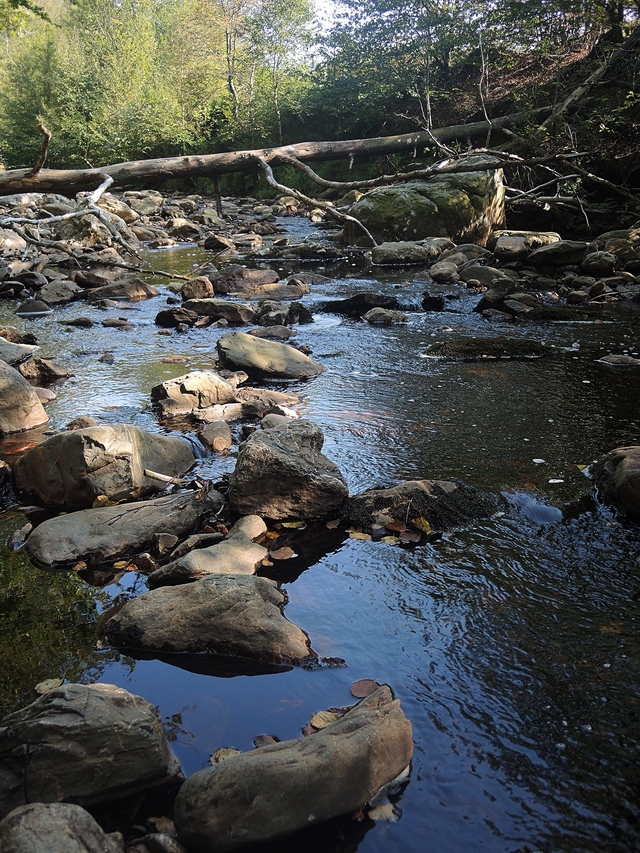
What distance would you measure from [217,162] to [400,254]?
18.1 feet

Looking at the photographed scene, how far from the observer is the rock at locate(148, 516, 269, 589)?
3078 millimetres

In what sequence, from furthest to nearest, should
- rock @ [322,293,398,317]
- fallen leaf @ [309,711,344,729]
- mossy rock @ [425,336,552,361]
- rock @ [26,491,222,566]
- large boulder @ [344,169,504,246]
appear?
1. large boulder @ [344,169,504,246]
2. rock @ [322,293,398,317]
3. mossy rock @ [425,336,552,361]
4. rock @ [26,491,222,566]
5. fallen leaf @ [309,711,344,729]

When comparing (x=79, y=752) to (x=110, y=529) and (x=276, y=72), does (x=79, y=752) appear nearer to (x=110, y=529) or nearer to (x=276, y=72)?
(x=110, y=529)

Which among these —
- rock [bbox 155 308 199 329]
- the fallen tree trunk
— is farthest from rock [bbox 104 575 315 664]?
the fallen tree trunk

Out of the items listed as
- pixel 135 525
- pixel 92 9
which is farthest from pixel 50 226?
pixel 92 9

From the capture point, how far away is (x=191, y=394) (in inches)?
223

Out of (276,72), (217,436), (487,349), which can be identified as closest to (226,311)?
(487,349)

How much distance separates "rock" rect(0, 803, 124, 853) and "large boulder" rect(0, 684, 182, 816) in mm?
204

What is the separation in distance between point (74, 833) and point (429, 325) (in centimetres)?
788

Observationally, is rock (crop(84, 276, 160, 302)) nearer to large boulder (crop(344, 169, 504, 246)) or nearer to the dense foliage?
large boulder (crop(344, 169, 504, 246))

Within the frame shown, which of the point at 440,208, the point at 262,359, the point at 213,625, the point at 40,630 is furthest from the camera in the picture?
the point at 440,208

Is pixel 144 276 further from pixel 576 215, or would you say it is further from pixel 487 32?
pixel 487 32

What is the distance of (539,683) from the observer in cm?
251

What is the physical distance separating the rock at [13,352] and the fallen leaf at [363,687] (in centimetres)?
578
